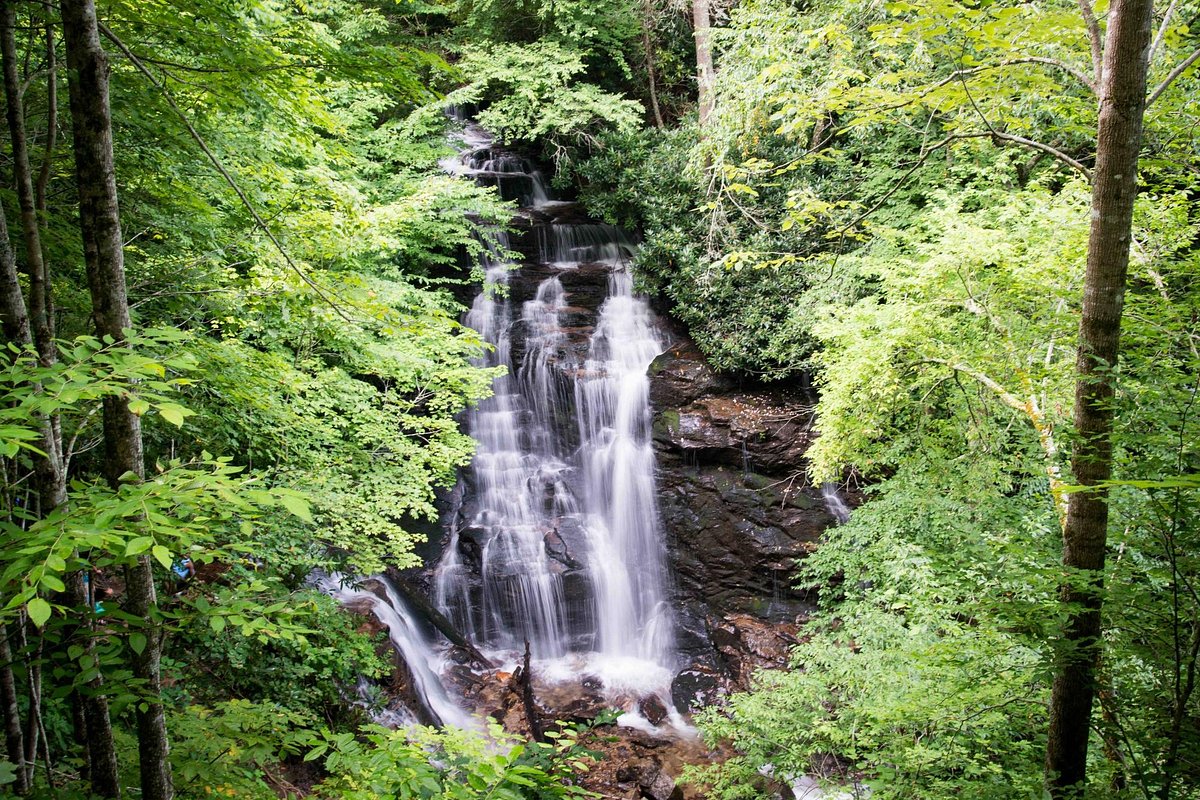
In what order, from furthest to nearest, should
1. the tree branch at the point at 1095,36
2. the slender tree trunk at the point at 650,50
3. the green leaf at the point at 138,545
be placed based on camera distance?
1. the slender tree trunk at the point at 650,50
2. the tree branch at the point at 1095,36
3. the green leaf at the point at 138,545

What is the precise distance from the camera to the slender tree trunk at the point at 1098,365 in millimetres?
2592

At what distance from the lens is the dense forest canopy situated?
223 centimetres

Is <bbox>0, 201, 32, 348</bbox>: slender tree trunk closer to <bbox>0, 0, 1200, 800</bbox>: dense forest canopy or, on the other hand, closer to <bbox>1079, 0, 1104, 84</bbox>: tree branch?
<bbox>0, 0, 1200, 800</bbox>: dense forest canopy

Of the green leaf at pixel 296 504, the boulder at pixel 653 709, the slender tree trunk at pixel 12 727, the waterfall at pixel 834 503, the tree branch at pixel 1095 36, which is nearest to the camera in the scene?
the green leaf at pixel 296 504

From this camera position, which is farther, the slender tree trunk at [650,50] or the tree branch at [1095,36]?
the slender tree trunk at [650,50]

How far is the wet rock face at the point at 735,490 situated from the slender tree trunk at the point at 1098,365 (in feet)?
22.1

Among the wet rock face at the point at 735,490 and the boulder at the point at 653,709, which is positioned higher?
the wet rock face at the point at 735,490

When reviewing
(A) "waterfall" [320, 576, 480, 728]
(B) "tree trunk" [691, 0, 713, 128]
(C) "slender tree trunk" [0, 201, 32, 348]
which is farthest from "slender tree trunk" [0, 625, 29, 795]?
(B) "tree trunk" [691, 0, 713, 128]

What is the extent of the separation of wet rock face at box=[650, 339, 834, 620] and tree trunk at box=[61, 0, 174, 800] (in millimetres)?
8608

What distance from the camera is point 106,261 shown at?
223 cm

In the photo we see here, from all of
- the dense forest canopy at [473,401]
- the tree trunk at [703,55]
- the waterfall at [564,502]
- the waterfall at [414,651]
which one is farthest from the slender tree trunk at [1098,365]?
the tree trunk at [703,55]

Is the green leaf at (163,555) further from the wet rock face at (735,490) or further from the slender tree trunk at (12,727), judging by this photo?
the wet rock face at (735,490)

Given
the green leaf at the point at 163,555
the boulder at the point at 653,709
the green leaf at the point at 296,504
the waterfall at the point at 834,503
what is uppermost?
the green leaf at the point at 296,504

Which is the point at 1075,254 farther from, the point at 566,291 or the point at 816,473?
the point at 566,291
